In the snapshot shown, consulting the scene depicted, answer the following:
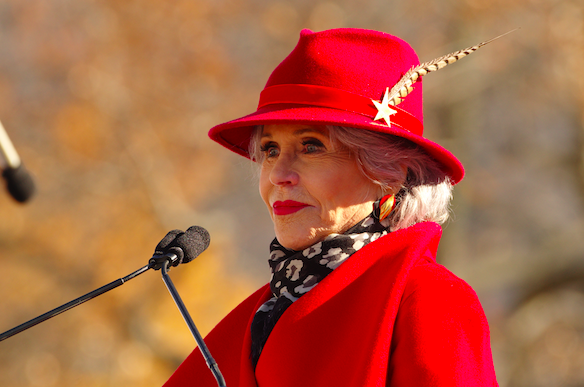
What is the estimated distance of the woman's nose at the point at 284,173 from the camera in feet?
6.85

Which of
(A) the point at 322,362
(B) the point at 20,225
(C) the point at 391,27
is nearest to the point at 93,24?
(B) the point at 20,225

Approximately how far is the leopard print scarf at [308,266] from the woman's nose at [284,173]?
0.80ft

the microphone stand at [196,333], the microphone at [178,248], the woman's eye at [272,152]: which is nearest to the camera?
the microphone stand at [196,333]

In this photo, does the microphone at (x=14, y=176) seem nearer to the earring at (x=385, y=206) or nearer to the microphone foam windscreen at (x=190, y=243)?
the microphone foam windscreen at (x=190, y=243)

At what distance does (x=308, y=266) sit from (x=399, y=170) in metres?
0.48

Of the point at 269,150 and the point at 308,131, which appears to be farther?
the point at 269,150

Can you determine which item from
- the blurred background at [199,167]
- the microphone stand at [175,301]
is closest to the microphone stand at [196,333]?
the microphone stand at [175,301]

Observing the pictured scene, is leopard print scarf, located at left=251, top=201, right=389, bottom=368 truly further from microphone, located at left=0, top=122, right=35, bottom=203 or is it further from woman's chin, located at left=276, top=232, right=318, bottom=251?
microphone, located at left=0, top=122, right=35, bottom=203

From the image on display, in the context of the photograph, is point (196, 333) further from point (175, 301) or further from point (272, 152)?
point (272, 152)

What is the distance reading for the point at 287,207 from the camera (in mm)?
2105

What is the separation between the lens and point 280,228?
2.12 meters

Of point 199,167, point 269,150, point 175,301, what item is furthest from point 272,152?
point 199,167

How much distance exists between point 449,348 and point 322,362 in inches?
16.2

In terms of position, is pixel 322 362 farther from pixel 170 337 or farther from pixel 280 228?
pixel 170 337
